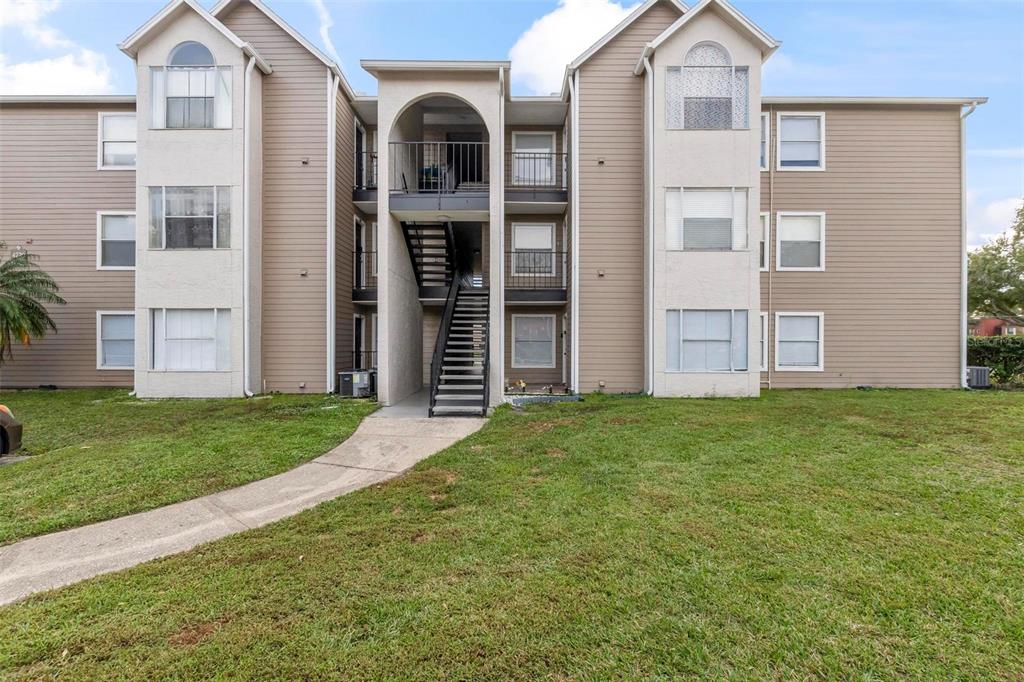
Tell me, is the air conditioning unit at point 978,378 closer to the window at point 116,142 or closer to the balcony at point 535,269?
the balcony at point 535,269

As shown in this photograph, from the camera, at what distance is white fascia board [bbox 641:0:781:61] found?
1041 cm

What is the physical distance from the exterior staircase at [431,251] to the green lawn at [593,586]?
765 cm

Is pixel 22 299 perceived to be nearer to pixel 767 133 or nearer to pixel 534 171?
pixel 534 171

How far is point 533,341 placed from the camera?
1399 centimetres

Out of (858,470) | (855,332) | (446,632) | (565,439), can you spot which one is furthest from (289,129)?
(855,332)

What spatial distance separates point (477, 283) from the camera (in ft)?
51.3

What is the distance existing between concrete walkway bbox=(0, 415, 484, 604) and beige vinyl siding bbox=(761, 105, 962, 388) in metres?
12.0

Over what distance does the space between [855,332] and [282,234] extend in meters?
15.5

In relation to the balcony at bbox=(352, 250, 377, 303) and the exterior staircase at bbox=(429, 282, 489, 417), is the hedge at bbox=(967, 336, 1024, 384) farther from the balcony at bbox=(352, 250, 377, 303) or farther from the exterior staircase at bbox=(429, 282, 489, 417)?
the balcony at bbox=(352, 250, 377, 303)

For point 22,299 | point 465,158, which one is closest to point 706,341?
point 465,158

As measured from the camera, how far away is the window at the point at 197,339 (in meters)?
11.2

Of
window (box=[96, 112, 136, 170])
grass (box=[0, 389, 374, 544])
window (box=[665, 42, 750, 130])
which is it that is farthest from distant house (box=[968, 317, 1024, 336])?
window (box=[96, 112, 136, 170])

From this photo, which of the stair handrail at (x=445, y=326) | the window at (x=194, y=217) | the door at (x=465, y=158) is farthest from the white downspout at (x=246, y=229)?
the door at (x=465, y=158)

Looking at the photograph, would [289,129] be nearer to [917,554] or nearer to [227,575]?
[227,575]
